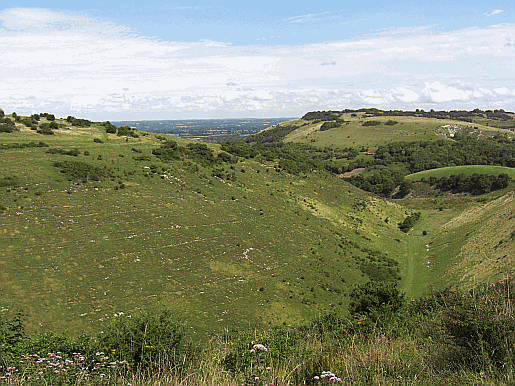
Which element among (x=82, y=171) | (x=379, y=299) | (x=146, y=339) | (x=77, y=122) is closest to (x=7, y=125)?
(x=77, y=122)

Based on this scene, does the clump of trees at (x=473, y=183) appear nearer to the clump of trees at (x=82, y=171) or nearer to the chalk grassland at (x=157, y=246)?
the chalk grassland at (x=157, y=246)

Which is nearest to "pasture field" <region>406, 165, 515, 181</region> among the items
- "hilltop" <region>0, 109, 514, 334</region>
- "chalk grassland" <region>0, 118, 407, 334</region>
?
"hilltop" <region>0, 109, 514, 334</region>

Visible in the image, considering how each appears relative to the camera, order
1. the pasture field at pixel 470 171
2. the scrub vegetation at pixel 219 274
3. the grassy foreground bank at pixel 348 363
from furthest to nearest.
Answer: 1. the pasture field at pixel 470 171
2. the scrub vegetation at pixel 219 274
3. the grassy foreground bank at pixel 348 363

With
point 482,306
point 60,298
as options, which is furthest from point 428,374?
point 60,298

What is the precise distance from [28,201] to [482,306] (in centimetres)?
3790

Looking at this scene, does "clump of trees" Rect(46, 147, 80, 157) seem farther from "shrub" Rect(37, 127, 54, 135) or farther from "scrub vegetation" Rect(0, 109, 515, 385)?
"shrub" Rect(37, 127, 54, 135)

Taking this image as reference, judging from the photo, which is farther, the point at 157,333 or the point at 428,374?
the point at 157,333

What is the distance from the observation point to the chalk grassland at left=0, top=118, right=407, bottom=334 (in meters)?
25.7

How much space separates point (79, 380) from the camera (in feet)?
18.0

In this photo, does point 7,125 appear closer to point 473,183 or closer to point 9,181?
point 9,181

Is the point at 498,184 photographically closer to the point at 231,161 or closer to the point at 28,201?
the point at 231,161

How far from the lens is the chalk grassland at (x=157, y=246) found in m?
25.7

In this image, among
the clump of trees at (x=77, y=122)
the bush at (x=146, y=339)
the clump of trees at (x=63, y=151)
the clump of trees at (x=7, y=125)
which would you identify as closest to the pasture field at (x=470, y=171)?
the clump of trees at (x=77, y=122)

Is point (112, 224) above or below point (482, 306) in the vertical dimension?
below
